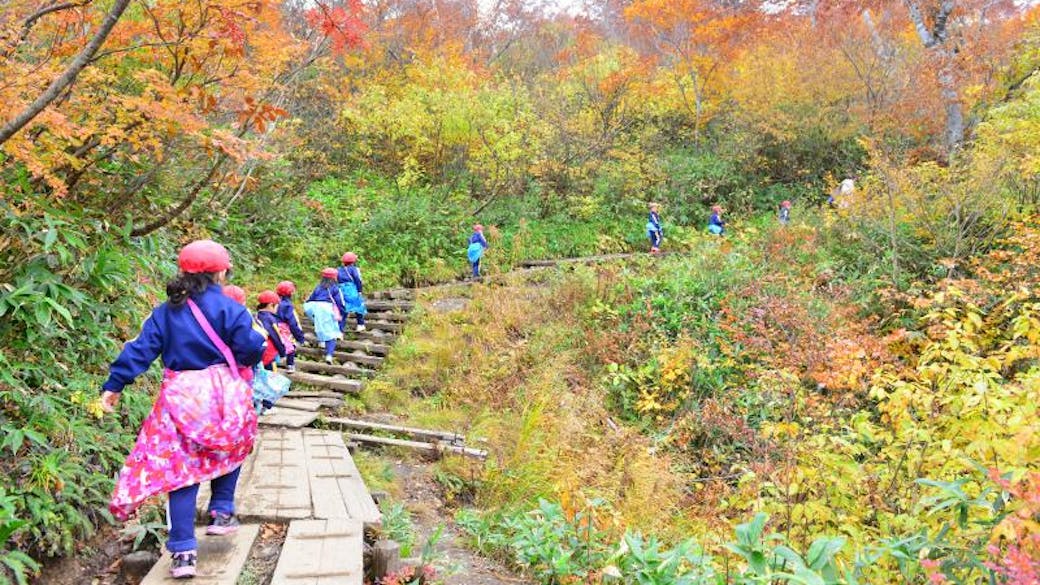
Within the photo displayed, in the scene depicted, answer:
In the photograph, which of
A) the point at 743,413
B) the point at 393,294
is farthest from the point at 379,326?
the point at 743,413

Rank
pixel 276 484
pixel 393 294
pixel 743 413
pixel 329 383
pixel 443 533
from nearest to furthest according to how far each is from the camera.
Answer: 1. pixel 276 484
2. pixel 443 533
3. pixel 743 413
4. pixel 329 383
5. pixel 393 294

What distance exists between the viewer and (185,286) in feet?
10.5

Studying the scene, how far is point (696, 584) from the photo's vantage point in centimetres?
280

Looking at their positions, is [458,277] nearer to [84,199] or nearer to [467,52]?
[84,199]

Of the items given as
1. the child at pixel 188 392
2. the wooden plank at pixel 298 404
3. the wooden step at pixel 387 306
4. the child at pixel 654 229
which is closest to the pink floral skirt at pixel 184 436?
the child at pixel 188 392

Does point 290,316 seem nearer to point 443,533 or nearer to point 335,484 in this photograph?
point 335,484

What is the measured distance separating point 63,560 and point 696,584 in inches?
136

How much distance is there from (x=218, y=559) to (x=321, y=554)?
506mm

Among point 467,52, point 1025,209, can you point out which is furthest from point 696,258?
point 467,52

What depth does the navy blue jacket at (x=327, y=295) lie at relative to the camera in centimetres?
893

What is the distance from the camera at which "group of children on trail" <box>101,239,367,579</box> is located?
310 cm

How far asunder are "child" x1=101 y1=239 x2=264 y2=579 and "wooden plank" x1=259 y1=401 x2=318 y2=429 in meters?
3.02

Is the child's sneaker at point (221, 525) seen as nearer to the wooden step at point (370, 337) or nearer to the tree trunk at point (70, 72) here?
the tree trunk at point (70, 72)

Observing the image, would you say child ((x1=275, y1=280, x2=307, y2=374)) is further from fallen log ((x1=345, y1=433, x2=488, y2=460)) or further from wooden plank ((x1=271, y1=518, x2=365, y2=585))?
wooden plank ((x1=271, y1=518, x2=365, y2=585))
